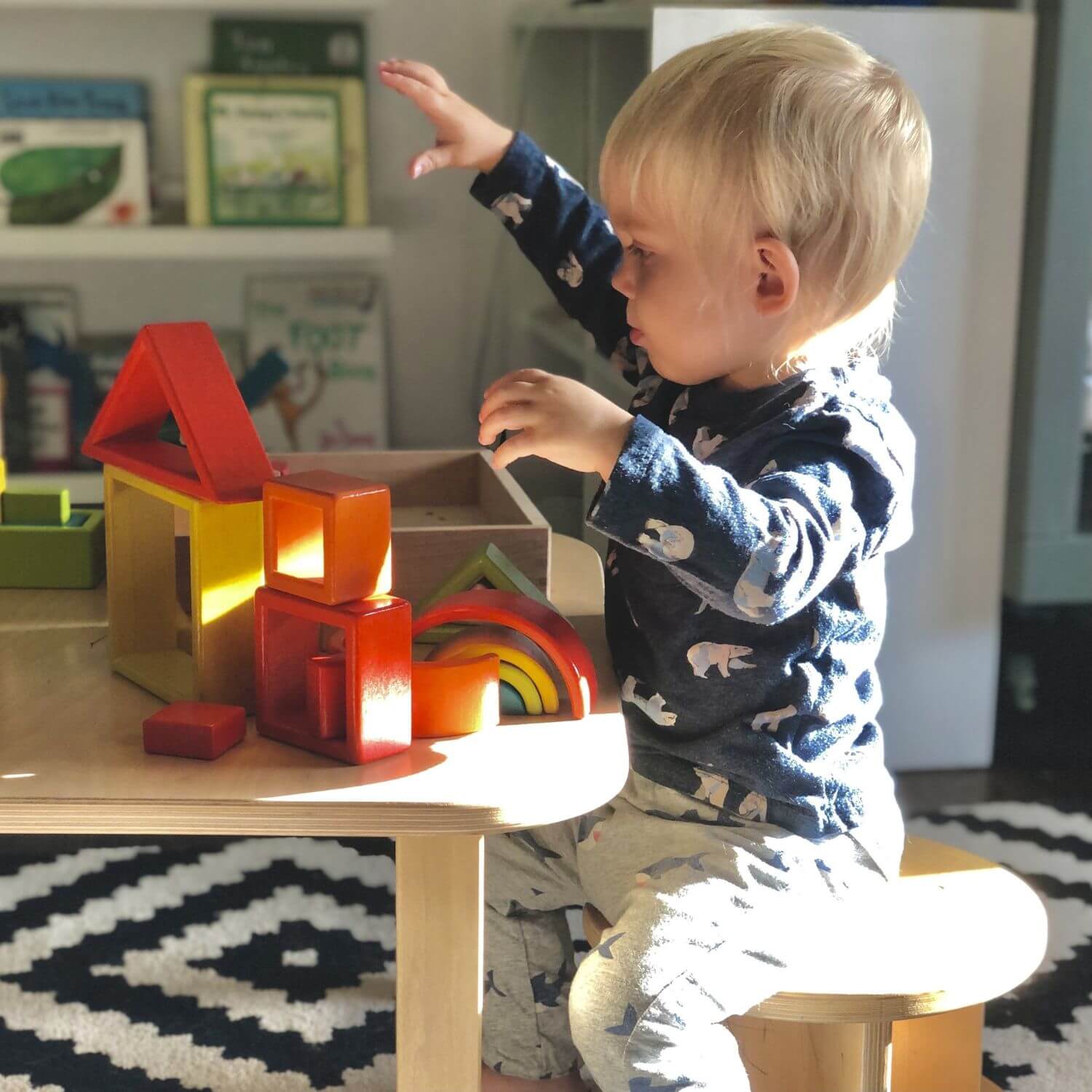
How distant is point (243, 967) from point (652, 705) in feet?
2.14

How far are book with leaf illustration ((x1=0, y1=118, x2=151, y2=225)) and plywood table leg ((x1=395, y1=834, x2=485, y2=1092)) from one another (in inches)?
68.1

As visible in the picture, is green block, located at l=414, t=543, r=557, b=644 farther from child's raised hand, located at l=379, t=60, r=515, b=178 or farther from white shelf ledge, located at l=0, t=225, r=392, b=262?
white shelf ledge, located at l=0, t=225, r=392, b=262

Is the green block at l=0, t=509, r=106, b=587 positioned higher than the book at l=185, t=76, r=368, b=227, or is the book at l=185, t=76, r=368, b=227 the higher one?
the book at l=185, t=76, r=368, b=227

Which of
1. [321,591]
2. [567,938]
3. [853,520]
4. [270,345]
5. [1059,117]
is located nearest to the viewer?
[321,591]

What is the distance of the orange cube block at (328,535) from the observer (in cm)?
69

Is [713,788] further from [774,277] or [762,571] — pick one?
[774,277]

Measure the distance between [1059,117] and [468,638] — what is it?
5.32ft

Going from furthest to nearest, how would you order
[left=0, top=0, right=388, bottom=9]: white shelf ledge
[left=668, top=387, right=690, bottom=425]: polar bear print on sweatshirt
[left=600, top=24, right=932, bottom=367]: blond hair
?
[left=0, top=0, right=388, bottom=9]: white shelf ledge, [left=668, top=387, right=690, bottom=425]: polar bear print on sweatshirt, [left=600, top=24, right=932, bottom=367]: blond hair

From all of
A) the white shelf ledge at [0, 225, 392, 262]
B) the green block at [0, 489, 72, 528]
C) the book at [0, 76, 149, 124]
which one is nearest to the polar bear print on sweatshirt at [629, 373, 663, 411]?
the green block at [0, 489, 72, 528]

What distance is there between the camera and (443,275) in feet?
7.97

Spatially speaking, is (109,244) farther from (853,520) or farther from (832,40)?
(853,520)

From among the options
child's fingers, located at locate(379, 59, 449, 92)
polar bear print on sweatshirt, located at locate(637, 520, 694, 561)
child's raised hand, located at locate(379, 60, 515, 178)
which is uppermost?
child's fingers, located at locate(379, 59, 449, 92)

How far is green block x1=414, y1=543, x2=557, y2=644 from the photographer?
0.85 m

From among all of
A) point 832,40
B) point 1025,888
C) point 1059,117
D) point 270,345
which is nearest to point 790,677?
point 1025,888
